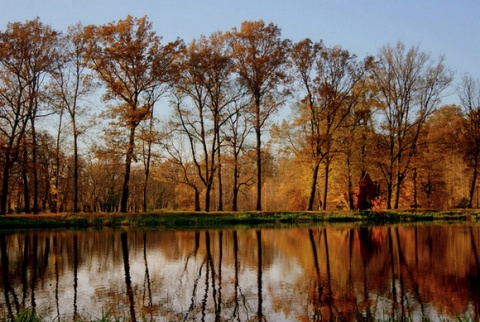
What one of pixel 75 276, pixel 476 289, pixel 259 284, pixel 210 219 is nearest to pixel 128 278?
pixel 75 276

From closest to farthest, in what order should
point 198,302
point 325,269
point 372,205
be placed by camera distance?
point 198,302 → point 325,269 → point 372,205

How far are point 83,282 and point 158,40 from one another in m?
28.8

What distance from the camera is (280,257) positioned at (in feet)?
60.6

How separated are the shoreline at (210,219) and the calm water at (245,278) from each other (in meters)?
8.84

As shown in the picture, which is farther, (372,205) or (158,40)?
(372,205)

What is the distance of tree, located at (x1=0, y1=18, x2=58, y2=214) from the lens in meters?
36.6

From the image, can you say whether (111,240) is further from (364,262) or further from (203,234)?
(364,262)

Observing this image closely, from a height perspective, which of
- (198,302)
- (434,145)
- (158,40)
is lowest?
(198,302)

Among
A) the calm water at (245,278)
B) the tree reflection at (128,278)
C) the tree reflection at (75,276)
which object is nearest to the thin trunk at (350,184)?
the calm water at (245,278)

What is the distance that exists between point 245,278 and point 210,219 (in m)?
22.3

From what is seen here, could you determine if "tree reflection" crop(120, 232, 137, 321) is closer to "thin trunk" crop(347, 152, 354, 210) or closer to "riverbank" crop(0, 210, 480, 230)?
"riverbank" crop(0, 210, 480, 230)

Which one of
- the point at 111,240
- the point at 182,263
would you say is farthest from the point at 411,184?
the point at 182,263

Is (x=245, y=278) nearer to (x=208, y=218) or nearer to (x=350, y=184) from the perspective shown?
(x=208, y=218)

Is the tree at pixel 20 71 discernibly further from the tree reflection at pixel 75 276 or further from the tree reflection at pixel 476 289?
the tree reflection at pixel 476 289
